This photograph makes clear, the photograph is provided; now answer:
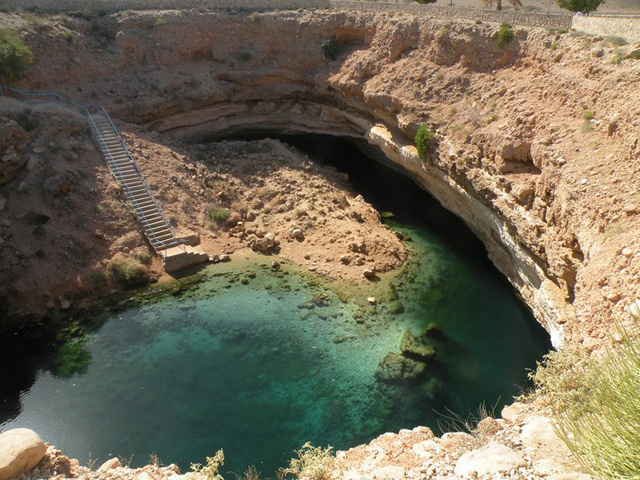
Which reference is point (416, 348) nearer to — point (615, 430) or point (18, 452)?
point (615, 430)

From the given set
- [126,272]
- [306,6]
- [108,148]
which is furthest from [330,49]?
[126,272]

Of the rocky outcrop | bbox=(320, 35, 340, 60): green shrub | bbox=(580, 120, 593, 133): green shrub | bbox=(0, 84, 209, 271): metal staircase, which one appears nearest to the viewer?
the rocky outcrop

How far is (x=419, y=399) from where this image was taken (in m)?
17.1

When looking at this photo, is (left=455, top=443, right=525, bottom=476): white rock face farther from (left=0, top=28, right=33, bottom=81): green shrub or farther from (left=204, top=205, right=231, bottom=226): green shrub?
(left=0, top=28, right=33, bottom=81): green shrub

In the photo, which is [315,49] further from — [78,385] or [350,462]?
[350,462]

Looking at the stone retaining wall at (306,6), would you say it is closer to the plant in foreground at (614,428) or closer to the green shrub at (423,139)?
the green shrub at (423,139)

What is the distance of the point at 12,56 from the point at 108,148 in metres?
6.20

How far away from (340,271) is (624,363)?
16338 millimetres

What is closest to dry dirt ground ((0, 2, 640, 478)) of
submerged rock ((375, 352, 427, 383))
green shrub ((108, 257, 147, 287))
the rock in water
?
green shrub ((108, 257, 147, 287))

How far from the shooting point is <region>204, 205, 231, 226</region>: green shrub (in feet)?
85.4

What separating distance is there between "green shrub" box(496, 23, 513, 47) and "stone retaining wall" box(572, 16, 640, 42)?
2761 millimetres

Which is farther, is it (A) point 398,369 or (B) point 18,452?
(A) point 398,369

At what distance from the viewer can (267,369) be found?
18.2 m

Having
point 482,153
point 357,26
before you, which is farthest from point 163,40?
point 482,153
